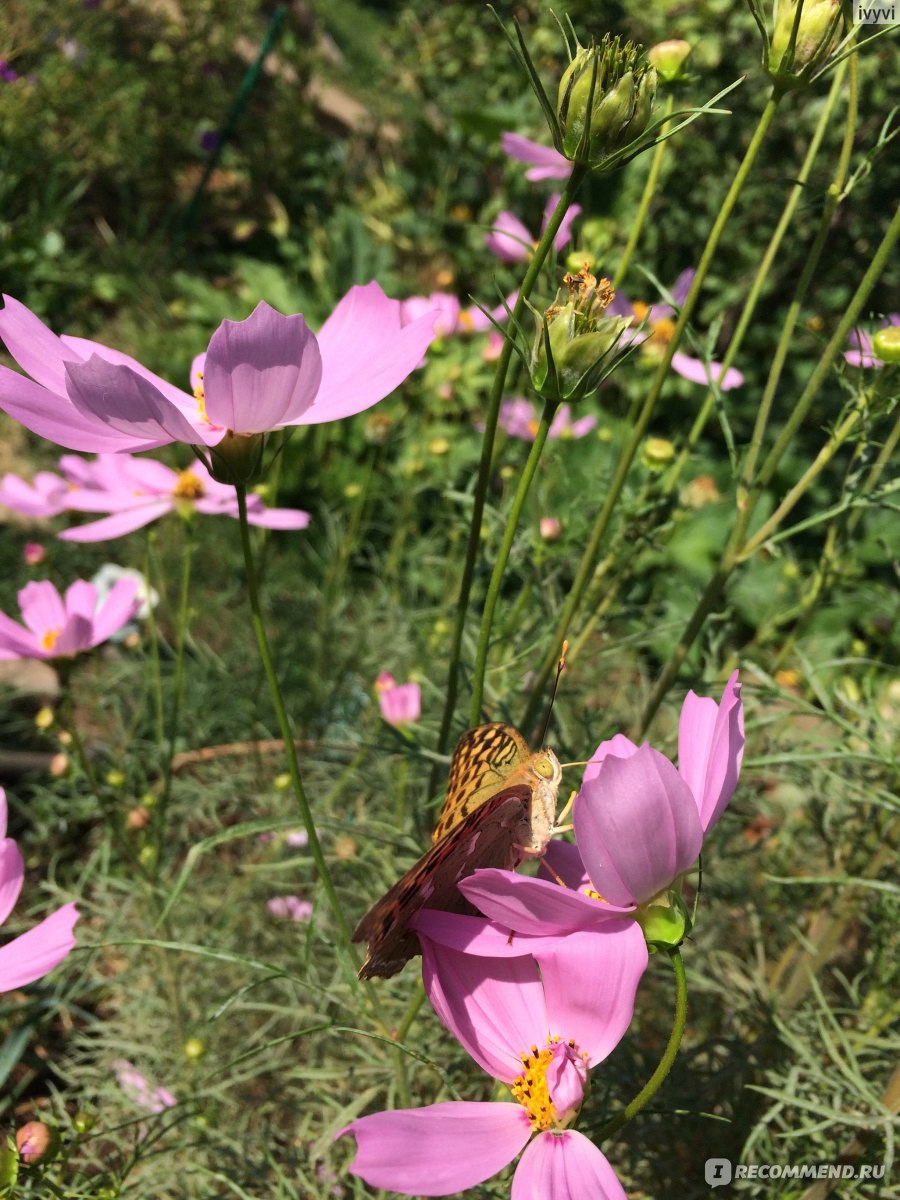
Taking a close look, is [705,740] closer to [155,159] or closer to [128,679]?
[128,679]

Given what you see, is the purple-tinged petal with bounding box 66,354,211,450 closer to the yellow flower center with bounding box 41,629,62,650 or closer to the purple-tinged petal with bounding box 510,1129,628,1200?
the purple-tinged petal with bounding box 510,1129,628,1200

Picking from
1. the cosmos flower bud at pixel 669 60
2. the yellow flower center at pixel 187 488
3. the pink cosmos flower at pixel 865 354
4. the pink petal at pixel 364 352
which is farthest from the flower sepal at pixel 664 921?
the yellow flower center at pixel 187 488

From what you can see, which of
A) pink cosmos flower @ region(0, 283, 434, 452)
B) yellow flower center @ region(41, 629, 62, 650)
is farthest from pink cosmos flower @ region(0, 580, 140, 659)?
pink cosmos flower @ region(0, 283, 434, 452)

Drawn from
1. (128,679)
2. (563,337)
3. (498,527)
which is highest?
(563,337)

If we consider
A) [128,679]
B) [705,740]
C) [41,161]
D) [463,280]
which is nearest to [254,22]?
[41,161]

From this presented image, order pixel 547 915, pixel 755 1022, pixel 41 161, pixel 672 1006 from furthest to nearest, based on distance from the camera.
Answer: pixel 41 161, pixel 672 1006, pixel 755 1022, pixel 547 915

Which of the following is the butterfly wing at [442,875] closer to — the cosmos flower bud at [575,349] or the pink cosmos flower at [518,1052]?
the pink cosmos flower at [518,1052]

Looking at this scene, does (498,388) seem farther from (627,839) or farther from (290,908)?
(290,908)
